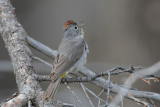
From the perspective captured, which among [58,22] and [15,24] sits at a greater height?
[58,22]

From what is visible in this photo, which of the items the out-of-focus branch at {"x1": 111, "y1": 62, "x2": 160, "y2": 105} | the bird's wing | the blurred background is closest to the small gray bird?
the bird's wing

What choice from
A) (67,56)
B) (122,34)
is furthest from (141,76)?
(122,34)

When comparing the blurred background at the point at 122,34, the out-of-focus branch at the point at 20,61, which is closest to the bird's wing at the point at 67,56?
the out-of-focus branch at the point at 20,61

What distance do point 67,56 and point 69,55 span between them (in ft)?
0.18

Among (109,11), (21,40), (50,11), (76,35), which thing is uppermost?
(50,11)

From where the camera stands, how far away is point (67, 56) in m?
5.43

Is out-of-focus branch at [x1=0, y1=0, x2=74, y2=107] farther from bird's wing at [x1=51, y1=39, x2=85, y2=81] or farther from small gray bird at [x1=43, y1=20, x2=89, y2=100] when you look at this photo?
bird's wing at [x1=51, y1=39, x2=85, y2=81]

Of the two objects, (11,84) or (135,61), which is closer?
(135,61)

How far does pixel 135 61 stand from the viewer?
787cm

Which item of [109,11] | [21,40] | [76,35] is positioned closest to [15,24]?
[21,40]

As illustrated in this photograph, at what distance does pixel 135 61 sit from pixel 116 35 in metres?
0.80

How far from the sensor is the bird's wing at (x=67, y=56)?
4.93 metres

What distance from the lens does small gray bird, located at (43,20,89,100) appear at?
4805 mm

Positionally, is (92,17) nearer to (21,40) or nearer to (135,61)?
(135,61)
